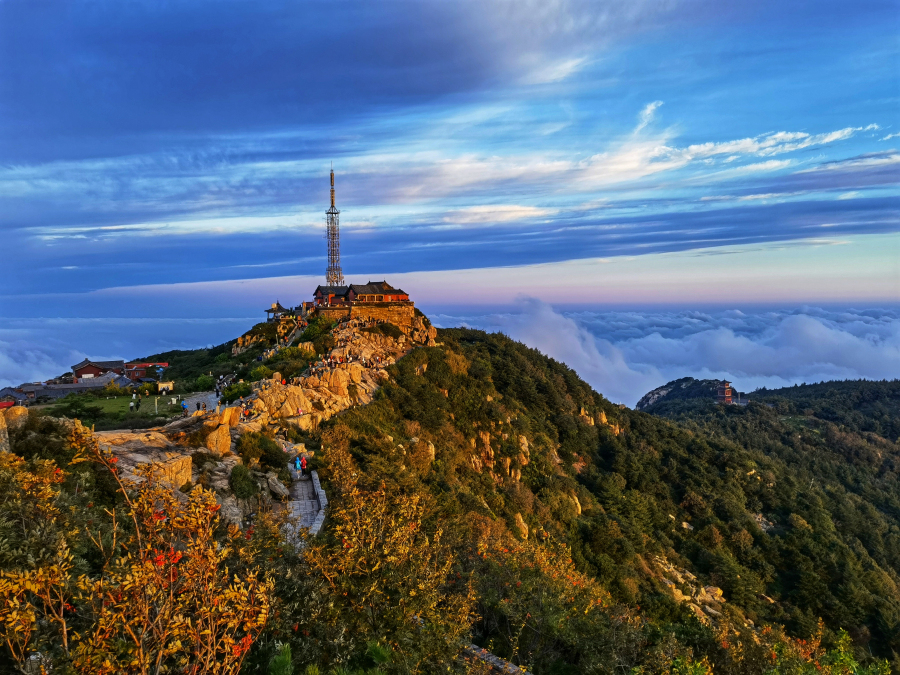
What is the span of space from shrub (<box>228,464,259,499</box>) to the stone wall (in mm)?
36673

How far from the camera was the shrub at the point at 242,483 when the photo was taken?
15.8 metres

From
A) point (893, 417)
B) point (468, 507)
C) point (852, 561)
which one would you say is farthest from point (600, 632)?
point (893, 417)

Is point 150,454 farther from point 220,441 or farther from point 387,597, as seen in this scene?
point 387,597

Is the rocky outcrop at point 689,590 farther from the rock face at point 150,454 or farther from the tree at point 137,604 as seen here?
the tree at point 137,604

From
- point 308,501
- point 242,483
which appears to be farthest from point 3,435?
point 308,501

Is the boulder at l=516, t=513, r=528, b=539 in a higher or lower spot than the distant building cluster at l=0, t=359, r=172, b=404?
lower

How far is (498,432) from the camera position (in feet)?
136

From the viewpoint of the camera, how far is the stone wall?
2133 inches

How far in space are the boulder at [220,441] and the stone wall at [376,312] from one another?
34.9m

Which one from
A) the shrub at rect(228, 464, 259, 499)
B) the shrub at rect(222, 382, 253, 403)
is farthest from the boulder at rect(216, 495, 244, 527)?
the shrub at rect(222, 382, 253, 403)

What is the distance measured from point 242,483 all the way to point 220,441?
2677mm

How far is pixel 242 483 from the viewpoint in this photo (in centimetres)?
1603

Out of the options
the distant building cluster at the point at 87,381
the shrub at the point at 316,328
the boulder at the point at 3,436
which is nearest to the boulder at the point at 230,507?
the boulder at the point at 3,436

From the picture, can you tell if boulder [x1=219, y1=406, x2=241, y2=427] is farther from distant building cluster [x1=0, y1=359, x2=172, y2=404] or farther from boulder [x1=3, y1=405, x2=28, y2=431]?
distant building cluster [x1=0, y1=359, x2=172, y2=404]
